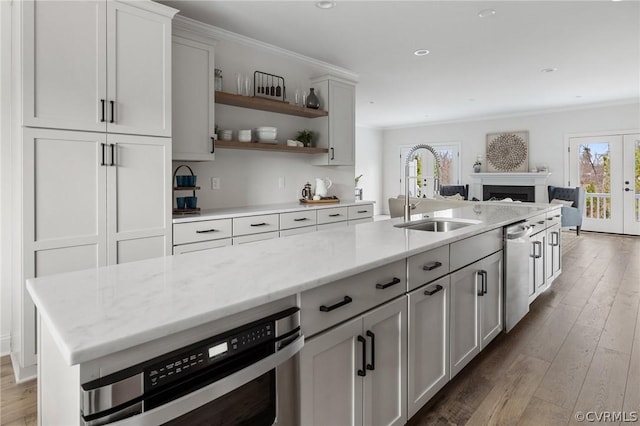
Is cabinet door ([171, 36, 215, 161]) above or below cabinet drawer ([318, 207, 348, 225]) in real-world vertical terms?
above

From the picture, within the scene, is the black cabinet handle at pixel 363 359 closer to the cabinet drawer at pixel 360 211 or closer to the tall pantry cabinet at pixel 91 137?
the tall pantry cabinet at pixel 91 137

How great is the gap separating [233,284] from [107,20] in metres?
2.34

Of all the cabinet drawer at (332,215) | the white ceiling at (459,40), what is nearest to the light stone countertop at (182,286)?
the cabinet drawer at (332,215)

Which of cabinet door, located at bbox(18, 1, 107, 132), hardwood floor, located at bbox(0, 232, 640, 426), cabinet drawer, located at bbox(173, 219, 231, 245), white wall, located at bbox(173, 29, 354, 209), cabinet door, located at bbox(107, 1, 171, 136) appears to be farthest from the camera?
white wall, located at bbox(173, 29, 354, 209)

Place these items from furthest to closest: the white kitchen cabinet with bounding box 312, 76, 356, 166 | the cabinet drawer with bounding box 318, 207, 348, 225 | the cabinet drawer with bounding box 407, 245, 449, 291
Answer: the white kitchen cabinet with bounding box 312, 76, 356, 166
the cabinet drawer with bounding box 318, 207, 348, 225
the cabinet drawer with bounding box 407, 245, 449, 291

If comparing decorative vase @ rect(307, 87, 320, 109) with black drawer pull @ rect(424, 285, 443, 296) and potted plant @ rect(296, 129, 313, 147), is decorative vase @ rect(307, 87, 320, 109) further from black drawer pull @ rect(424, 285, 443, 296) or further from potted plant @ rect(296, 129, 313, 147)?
black drawer pull @ rect(424, 285, 443, 296)

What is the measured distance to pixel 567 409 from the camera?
1903mm

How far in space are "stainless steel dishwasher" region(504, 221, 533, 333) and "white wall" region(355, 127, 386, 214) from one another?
740cm

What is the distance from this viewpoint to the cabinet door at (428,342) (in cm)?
164

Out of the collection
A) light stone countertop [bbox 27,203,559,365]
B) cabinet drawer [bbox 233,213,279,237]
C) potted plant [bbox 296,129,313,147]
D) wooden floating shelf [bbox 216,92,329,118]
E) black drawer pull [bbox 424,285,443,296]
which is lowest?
black drawer pull [bbox 424,285,443,296]

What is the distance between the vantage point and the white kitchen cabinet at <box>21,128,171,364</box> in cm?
227

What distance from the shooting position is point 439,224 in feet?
8.89

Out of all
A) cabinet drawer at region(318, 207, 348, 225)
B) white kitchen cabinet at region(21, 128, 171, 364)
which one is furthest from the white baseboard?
cabinet drawer at region(318, 207, 348, 225)

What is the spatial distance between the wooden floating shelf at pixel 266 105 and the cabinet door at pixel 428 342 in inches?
104
